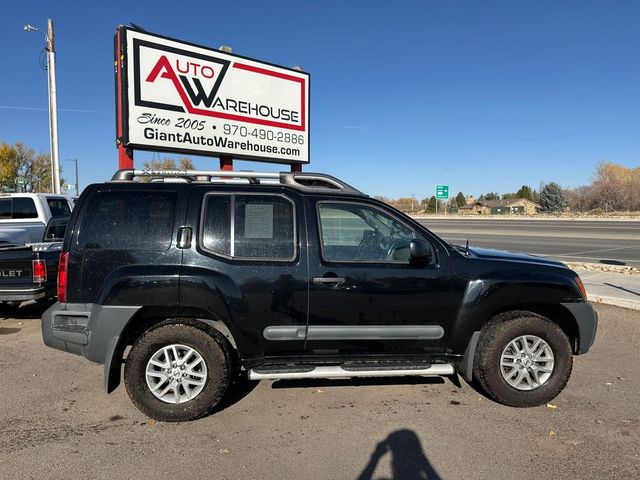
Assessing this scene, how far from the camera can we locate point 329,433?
3.67 metres

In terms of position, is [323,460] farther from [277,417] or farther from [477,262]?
[477,262]

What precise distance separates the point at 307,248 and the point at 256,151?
18.4ft

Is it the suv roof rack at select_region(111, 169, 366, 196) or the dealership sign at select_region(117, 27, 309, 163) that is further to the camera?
the dealership sign at select_region(117, 27, 309, 163)

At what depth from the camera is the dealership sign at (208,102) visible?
7617mm

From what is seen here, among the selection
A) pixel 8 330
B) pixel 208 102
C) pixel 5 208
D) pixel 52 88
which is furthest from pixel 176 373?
pixel 52 88

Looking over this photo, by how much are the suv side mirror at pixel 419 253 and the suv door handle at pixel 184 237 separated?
182cm

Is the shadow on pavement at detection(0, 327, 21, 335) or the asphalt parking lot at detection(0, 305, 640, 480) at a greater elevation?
the shadow on pavement at detection(0, 327, 21, 335)

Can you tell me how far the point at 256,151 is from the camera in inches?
360

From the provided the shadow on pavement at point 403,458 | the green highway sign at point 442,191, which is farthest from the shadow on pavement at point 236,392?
the green highway sign at point 442,191

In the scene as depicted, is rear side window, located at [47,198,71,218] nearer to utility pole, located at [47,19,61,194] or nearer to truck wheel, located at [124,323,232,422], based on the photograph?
truck wheel, located at [124,323,232,422]

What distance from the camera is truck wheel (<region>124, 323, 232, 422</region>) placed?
3828 mm

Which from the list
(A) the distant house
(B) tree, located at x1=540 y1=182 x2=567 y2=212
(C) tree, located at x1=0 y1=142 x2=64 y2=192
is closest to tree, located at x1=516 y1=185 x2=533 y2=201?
(A) the distant house

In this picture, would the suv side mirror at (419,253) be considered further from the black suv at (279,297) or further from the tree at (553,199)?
the tree at (553,199)

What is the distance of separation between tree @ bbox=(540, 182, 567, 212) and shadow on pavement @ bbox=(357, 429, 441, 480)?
81372 millimetres
